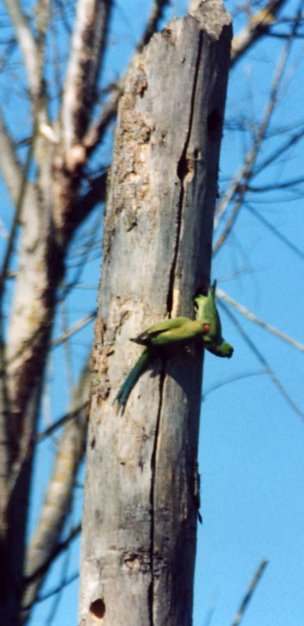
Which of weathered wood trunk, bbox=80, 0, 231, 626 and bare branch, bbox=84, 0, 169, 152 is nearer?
weathered wood trunk, bbox=80, 0, 231, 626

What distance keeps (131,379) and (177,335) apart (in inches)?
5.5

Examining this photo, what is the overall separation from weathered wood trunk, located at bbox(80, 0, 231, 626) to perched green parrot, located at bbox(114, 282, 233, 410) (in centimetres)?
2

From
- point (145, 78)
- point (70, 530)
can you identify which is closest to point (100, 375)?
point (145, 78)

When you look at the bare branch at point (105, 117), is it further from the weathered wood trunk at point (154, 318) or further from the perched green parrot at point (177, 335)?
the perched green parrot at point (177, 335)

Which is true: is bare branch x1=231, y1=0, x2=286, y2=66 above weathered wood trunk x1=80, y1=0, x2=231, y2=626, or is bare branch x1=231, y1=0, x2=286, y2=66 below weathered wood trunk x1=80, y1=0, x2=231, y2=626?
above

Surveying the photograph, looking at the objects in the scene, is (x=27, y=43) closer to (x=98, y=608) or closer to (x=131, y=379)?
(x=131, y=379)

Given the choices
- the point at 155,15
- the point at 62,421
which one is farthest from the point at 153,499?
the point at 155,15

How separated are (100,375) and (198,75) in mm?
736

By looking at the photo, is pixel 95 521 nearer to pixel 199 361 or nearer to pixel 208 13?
pixel 199 361

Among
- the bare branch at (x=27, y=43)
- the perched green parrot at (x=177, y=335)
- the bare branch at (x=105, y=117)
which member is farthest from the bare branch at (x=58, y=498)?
the perched green parrot at (x=177, y=335)

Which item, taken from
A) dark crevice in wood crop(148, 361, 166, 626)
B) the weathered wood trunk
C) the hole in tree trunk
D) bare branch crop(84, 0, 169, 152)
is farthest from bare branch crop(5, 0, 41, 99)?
the hole in tree trunk

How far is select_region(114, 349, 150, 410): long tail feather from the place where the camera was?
2.57m

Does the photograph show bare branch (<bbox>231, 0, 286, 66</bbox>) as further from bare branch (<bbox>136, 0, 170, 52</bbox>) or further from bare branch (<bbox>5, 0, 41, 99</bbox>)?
bare branch (<bbox>5, 0, 41, 99</bbox>)

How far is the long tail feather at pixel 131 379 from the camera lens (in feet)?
8.42
